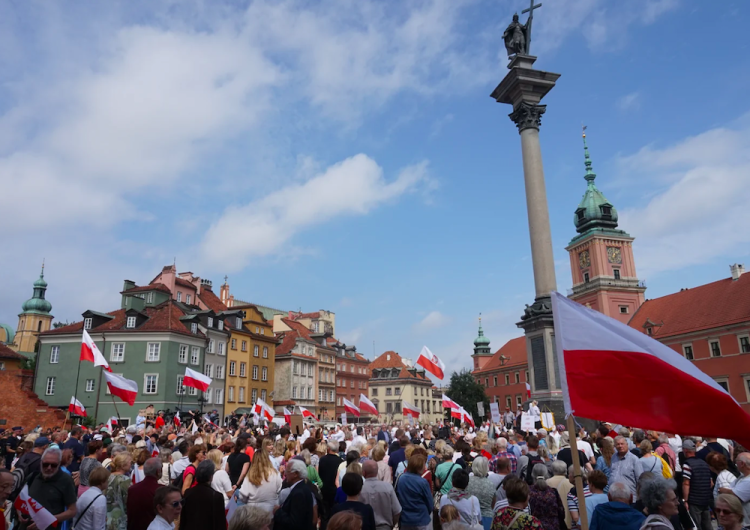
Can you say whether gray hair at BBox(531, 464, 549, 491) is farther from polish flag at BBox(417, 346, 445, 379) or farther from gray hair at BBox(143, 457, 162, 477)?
polish flag at BBox(417, 346, 445, 379)

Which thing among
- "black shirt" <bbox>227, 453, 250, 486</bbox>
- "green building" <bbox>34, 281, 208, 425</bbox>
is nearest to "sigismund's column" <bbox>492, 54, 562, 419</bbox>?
"black shirt" <bbox>227, 453, 250, 486</bbox>

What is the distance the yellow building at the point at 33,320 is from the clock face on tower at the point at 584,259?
115m

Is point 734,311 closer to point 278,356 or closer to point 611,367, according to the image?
point 278,356

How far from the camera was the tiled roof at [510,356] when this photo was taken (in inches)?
3861

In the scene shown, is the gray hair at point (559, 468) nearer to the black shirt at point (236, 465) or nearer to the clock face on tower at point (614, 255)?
the black shirt at point (236, 465)

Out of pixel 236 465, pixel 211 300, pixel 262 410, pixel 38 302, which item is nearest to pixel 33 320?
pixel 38 302

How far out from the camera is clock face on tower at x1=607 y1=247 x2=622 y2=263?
87.2 metres

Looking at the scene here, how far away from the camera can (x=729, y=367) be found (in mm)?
53812

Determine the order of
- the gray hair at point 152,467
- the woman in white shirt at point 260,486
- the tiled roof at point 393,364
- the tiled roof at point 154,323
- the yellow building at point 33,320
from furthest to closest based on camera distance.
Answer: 1. the yellow building at point 33,320
2. the tiled roof at point 393,364
3. the tiled roof at point 154,323
4. the woman in white shirt at point 260,486
5. the gray hair at point 152,467

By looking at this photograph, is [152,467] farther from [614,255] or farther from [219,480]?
[614,255]

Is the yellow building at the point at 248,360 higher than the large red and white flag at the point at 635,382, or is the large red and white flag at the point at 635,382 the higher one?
the yellow building at the point at 248,360

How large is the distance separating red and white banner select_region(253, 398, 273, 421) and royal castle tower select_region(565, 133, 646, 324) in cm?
6442

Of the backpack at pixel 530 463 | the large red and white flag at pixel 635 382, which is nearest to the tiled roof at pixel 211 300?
the backpack at pixel 530 463

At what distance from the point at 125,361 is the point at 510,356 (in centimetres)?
7258
